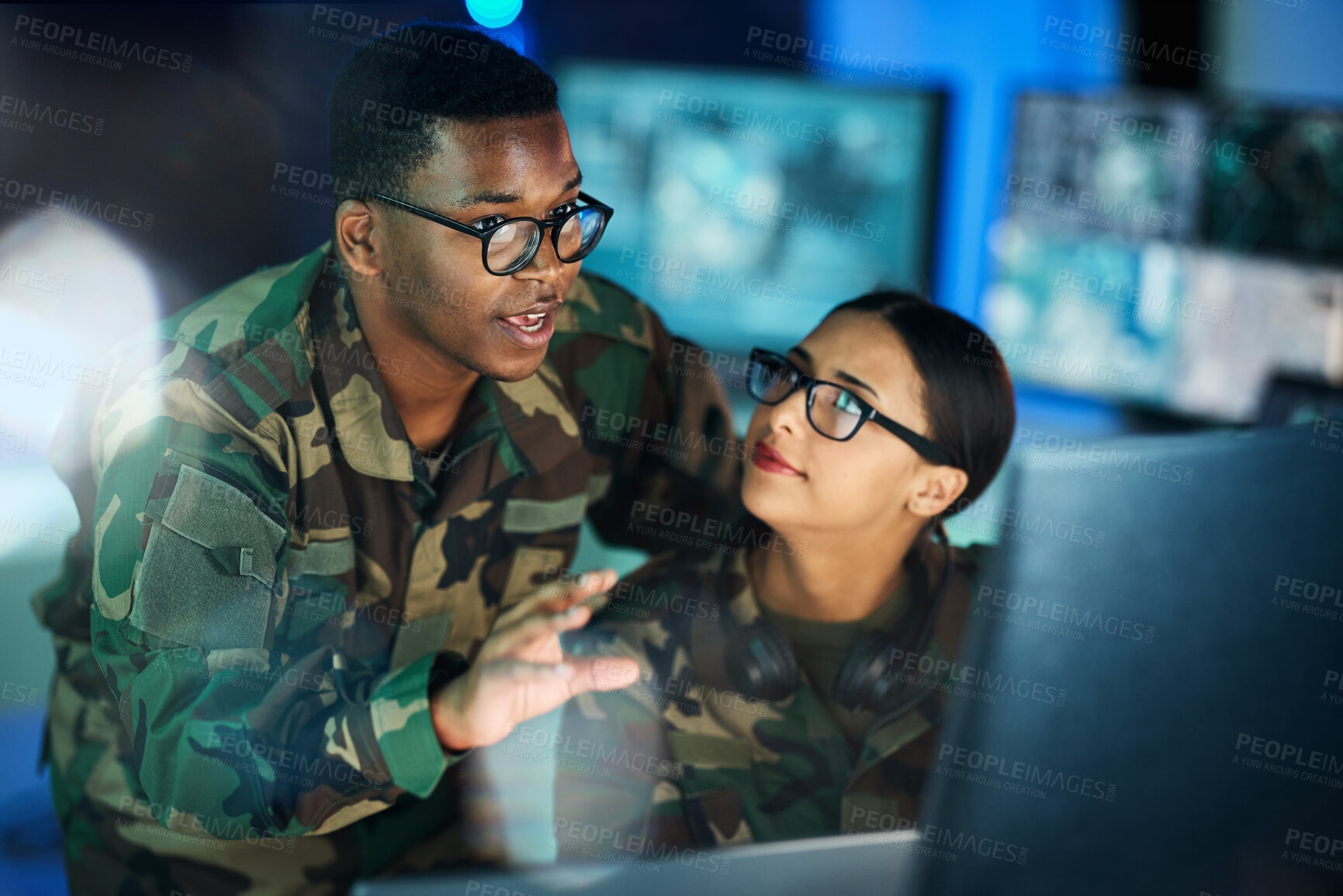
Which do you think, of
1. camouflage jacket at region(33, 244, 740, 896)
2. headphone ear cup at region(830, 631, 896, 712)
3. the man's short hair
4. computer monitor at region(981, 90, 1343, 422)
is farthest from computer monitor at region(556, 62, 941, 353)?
the man's short hair

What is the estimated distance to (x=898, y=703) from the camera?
980 mm

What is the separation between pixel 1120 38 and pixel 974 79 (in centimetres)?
43

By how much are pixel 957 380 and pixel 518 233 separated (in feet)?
1.55

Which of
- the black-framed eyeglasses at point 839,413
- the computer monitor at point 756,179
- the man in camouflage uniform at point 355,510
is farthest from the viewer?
the computer monitor at point 756,179

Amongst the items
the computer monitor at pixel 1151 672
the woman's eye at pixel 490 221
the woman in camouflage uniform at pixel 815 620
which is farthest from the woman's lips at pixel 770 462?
the computer monitor at pixel 1151 672

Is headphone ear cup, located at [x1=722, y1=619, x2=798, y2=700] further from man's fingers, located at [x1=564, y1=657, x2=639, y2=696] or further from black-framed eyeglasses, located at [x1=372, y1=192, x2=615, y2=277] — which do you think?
black-framed eyeglasses, located at [x1=372, y1=192, x2=615, y2=277]

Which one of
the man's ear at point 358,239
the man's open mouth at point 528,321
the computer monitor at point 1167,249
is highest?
the computer monitor at point 1167,249

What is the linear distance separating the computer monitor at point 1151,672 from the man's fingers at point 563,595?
0.34m

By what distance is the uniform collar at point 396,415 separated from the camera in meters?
0.96

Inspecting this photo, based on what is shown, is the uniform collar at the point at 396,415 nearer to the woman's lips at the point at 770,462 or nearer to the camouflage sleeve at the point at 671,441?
the camouflage sleeve at the point at 671,441

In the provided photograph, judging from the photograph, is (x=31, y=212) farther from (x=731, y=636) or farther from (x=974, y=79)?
(x=974, y=79)

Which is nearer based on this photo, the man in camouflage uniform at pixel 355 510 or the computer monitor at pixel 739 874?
the computer monitor at pixel 739 874

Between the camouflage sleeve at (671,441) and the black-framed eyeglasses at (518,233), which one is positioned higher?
the black-framed eyeglasses at (518,233)

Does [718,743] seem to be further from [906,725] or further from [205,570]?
[205,570]
